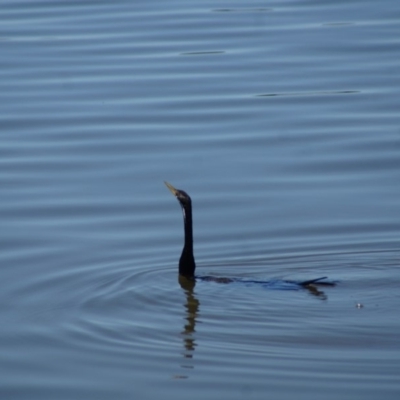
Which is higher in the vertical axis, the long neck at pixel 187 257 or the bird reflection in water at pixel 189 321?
the long neck at pixel 187 257

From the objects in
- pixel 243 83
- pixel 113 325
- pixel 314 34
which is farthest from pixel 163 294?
pixel 314 34

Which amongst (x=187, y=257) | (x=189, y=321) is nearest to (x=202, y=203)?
(x=187, y=257)

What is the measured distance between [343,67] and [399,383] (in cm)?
1260

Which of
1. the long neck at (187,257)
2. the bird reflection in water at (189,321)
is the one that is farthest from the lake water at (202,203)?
the long neck at (187,257)

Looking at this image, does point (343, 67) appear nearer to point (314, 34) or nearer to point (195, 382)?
point (314, 34)

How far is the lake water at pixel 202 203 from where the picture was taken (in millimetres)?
8000

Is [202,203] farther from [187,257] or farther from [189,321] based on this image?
[189,321]

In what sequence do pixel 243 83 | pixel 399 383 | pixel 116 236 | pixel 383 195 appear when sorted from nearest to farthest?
pixel 399 383 < pixel 116 236 < pixel 383 195 < pixel 243 83

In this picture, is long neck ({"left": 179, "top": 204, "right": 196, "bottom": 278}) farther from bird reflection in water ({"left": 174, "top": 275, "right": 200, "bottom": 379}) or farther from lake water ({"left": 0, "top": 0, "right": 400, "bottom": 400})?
lake water ({"left": 0, "top": 0, "right": 400, "bottom": 400})

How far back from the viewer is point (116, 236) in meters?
11.4

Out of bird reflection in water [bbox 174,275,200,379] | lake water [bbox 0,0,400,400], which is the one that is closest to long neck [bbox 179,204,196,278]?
bird reflection in water [bbox 174,275,200,379]

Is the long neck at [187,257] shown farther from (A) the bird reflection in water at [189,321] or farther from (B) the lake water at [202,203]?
(B) the lake water at [202,203]

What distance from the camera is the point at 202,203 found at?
1259cm

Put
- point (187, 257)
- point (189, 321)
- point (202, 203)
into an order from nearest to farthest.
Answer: point (189, 321) → point (187, 257) → point (202, 203)
